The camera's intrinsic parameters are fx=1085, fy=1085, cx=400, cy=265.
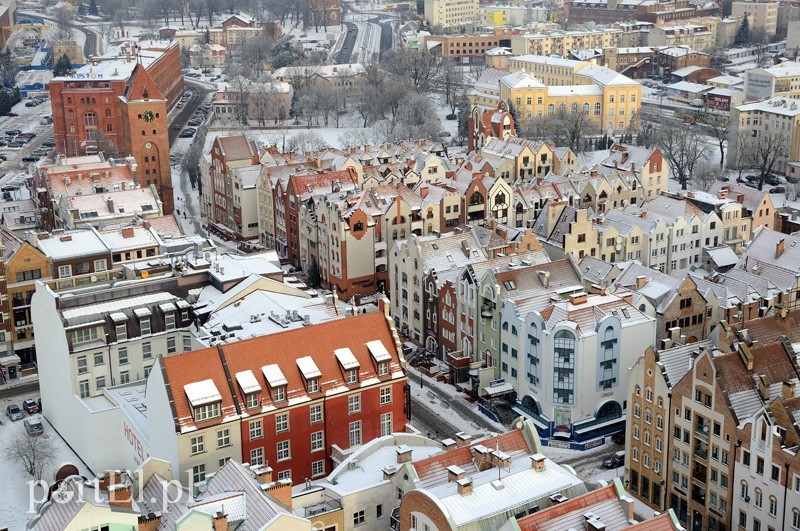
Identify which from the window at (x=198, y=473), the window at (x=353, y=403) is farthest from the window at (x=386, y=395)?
the window at (x=198, y=473)

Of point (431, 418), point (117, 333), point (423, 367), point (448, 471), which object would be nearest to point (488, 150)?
point (423, 367)

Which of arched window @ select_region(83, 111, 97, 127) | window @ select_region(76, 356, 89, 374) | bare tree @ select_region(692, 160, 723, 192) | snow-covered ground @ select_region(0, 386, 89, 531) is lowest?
snow-covered ground @ select_region(0, 386, 89, 531)

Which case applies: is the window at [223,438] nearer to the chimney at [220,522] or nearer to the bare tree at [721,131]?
the chimney at [220,522]

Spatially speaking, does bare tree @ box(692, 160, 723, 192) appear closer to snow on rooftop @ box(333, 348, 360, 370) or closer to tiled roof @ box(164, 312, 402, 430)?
tiled roof @ box(164, 312, 402, 430)

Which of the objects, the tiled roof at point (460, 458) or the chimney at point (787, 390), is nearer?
the tiled roof at point (460, 458)

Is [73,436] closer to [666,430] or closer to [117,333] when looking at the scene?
[117,333]

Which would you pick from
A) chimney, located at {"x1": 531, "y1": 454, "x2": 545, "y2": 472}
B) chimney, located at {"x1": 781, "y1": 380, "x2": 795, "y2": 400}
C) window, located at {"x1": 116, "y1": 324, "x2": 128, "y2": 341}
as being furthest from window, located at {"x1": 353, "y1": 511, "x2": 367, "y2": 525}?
window, located at {"x1": 116, "y1": 324, "x2": 128, "y2": 341}
